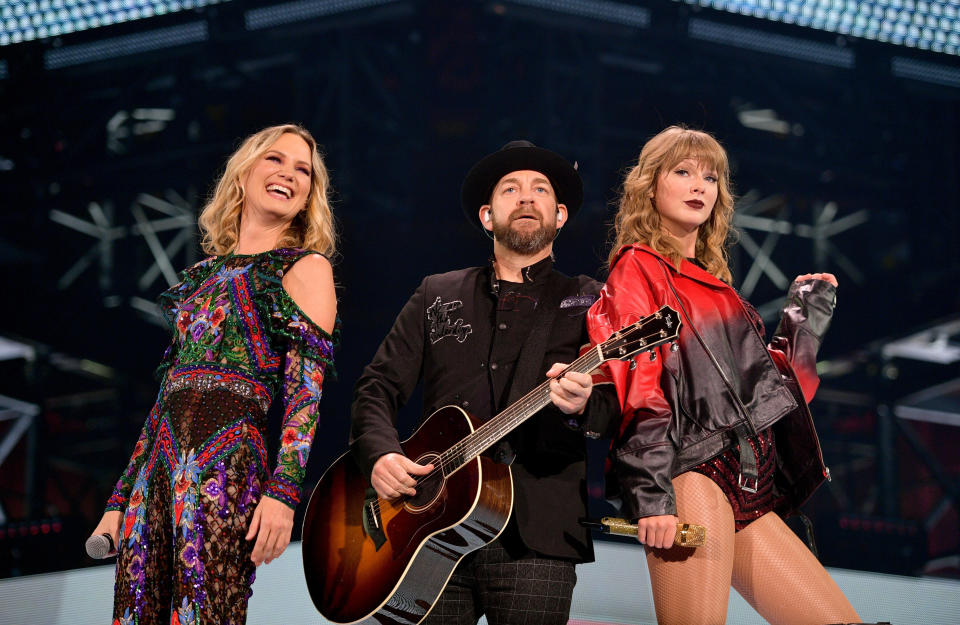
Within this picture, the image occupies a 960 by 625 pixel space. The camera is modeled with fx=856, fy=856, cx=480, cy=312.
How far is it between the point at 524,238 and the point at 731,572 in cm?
124

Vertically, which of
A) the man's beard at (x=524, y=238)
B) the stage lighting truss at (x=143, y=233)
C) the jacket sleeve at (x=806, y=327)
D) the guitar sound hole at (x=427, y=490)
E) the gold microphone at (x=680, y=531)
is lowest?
the gold microphone at (x=680, y=531)

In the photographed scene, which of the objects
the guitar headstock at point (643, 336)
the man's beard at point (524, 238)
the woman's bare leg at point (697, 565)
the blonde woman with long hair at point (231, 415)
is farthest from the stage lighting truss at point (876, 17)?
the woman's bare leg at point (697, 565)

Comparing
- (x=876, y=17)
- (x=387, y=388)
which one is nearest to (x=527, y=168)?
(x=387, y=388)

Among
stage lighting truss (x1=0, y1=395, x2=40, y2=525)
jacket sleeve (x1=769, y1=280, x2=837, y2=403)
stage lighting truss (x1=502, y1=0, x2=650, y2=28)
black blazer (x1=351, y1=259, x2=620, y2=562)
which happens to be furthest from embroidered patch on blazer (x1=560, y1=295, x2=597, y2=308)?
stage lighting truss (x1=0, y1=395, x2=40, y2=525)

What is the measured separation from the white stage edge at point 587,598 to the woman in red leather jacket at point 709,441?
2.75 ft

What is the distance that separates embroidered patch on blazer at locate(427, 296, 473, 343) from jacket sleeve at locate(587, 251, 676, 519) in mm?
462

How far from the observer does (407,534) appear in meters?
2.54

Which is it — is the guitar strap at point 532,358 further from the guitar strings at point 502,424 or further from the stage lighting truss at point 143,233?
the stage lighting truss at point 143,233

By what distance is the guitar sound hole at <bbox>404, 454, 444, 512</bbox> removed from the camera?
8.41ft

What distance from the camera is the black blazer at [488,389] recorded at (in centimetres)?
247

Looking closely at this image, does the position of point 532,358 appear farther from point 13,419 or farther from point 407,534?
point 13,419

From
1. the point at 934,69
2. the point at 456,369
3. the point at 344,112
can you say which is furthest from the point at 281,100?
the point at 934,69

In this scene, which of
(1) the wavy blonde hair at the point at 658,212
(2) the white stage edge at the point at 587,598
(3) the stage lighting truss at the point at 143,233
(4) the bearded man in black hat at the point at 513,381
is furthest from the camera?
(3) the stage lighting truss at the point at 143,233

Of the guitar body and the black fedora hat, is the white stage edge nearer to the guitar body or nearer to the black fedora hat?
the guitar body
